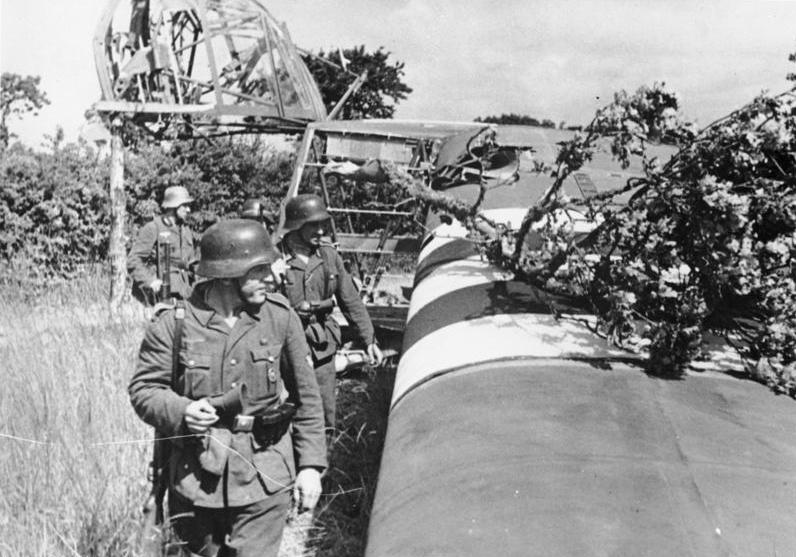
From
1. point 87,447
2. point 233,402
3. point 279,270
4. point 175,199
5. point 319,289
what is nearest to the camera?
point 233,402

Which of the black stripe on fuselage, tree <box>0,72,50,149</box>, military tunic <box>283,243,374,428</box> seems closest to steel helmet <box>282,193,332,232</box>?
military tunic <box>283,243,374,428</box>

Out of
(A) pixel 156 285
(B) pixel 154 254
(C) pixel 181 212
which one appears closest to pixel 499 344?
(A) pixel 156 285

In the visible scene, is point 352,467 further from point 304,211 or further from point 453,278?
point 304,211

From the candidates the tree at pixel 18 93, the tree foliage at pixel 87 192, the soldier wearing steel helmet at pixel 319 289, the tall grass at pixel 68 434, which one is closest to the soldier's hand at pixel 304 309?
the soldier wearing steel helmet at pixel 319 289

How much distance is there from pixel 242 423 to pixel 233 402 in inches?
5.0

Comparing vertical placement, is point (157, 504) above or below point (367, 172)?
below

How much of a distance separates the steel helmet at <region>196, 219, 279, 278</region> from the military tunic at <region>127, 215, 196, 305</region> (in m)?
3.97

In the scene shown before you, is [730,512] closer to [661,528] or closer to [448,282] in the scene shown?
[661,528]

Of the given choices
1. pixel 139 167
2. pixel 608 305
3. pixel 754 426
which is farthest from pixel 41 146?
pixel 754 426

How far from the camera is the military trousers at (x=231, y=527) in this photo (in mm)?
3057

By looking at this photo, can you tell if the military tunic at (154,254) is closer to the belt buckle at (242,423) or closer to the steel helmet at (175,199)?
the steel helmet at (175,199)

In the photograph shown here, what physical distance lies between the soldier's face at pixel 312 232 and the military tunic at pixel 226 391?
6.56 feet

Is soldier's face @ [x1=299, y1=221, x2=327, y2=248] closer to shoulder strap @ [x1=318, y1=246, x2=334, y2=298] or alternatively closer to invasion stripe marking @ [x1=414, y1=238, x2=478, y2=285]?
shoulder strap @ [x1=318, y1=246, x2=334, y2=298]

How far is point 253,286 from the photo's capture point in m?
3.13
